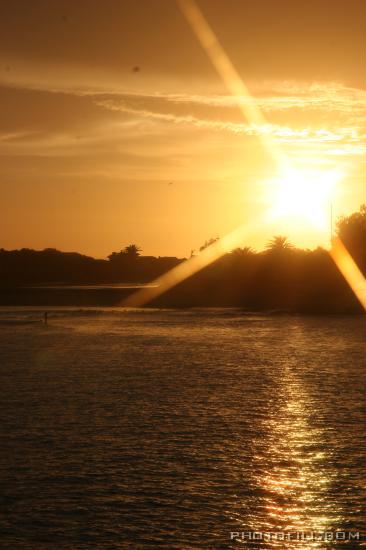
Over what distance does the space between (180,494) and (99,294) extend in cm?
7804

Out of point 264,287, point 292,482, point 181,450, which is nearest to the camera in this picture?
point 292,482

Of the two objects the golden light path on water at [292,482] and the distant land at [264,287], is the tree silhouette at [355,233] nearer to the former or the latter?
the distant land at [264,287]

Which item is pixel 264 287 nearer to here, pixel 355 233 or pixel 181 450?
pixel 355 233

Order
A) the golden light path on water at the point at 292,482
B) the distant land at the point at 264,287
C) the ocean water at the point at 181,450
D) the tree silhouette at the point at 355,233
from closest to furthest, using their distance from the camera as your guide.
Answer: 1. the golden light path on water at the point at 292,482
2. the ocean water at the point at 181,450
3. the distant land at the point at 264,287
4. the tree silhouette at the point at 355,233

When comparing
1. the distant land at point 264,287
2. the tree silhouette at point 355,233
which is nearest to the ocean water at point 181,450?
the distant land at point 264,287

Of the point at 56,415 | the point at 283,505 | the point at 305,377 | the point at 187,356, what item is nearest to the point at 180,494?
the point at 283,505

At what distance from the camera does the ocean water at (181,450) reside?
36.9 feet

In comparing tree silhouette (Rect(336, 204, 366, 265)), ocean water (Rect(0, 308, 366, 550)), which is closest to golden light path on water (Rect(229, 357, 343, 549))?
ocean water (Rect(0, 308, 366, 550))

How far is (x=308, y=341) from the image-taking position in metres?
40.8

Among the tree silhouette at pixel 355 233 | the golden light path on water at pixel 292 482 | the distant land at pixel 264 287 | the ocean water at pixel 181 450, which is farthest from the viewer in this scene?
the tree silhouette at pixel 355 233

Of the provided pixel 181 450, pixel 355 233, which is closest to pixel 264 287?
pixel 355 233

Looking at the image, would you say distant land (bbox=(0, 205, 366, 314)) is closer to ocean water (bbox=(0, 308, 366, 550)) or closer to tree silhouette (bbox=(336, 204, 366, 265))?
tree silhouette (bbox=(336, 204, 366, 265))

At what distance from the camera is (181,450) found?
15555 millimetres

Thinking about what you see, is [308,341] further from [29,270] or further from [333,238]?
[29,270]
